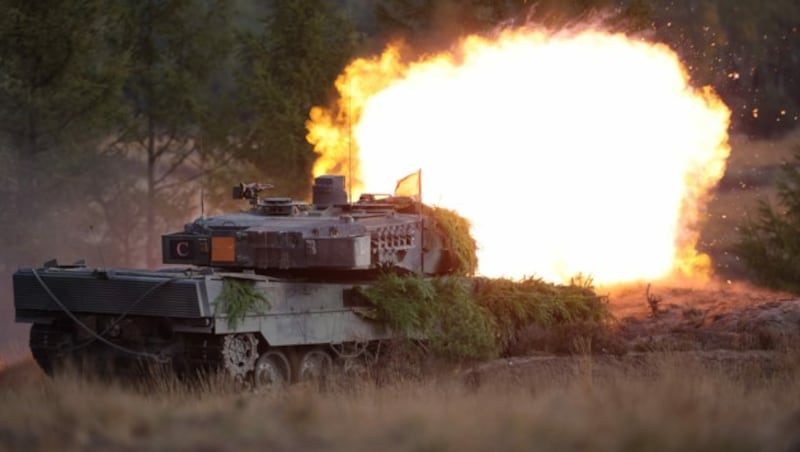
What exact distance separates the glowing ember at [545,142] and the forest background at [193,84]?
330cm

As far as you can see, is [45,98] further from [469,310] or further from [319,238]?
[319,238]

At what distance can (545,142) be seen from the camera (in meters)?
28.4

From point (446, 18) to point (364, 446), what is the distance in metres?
27.2

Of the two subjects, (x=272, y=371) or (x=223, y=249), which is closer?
(x=272, y=371)

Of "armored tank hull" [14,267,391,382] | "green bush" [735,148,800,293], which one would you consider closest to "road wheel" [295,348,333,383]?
"armored tank hull" [14,267,391,382]

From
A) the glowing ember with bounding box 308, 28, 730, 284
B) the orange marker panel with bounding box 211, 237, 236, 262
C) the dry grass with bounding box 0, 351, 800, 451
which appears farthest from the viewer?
the glowing ember with bounding box 308, 28, 730, 284

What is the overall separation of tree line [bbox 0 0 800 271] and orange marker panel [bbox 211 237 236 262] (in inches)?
485

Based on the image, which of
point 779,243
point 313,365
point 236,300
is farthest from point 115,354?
point 779,243

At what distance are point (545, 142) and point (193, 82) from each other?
11.7 meters

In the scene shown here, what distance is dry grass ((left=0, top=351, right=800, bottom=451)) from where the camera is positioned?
1084 cm

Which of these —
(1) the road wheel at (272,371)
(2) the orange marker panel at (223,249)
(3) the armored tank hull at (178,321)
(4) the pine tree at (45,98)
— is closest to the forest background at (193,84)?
(4) the pine tree at (45,98)

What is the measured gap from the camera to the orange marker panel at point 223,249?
1933 cm

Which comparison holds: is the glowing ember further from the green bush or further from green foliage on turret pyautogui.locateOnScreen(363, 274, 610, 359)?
green foliage on turret pyautogui.locateOnScreen(363, 274, 610, 359)

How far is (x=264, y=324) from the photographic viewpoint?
60.9 ft
